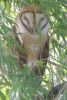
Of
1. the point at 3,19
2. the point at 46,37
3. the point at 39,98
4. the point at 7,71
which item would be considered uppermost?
the point at 3,19

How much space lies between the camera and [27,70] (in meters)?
1.48

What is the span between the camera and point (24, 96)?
1.43 metres

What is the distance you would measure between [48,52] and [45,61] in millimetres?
72

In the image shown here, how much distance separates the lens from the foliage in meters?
1.43

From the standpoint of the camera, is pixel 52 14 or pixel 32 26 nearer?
pixel 32 26

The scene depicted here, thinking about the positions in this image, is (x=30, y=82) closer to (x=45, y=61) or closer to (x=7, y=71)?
(x=7, y=71)

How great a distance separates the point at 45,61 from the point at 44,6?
0.91 feet

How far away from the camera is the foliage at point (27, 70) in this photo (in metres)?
1.43

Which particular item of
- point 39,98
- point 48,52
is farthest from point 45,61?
point 39,98

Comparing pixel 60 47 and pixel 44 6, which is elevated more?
pixel 44 6

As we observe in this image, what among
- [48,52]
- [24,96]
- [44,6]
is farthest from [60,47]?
[24,96]

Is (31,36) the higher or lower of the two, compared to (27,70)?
higher

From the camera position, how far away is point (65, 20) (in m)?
1.67

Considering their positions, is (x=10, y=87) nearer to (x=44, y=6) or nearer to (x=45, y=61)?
(x=45, y=61)
